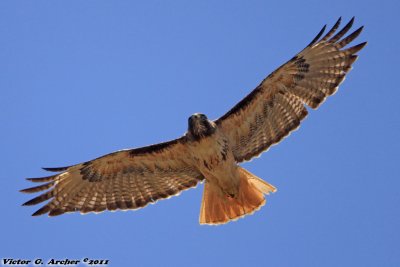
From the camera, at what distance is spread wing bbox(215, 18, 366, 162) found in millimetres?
13586

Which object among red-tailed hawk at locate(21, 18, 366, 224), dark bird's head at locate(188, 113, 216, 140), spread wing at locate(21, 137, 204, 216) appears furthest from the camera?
spread wing at locate(21, 137, 204, 216)

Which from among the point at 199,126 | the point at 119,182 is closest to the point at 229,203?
the point at 199,126

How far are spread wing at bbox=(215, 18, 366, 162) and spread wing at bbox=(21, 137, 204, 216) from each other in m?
1.12

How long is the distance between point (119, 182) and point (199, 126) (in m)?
2.15

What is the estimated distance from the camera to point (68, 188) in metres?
13.9

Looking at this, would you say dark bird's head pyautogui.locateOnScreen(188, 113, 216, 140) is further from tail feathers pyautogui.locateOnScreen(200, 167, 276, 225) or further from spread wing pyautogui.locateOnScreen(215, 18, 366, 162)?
tail feathers pyautogui.locateOnScreen(200, 167, 276, 225)

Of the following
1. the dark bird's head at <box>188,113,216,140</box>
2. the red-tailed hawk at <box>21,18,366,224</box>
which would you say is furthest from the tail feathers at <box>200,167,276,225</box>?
Result: the dark bird's head at <box>188,113,216,140</box>

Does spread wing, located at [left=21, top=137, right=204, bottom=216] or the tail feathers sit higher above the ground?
spread wing, located at [left=21, top=137, right=204, bottom=216]

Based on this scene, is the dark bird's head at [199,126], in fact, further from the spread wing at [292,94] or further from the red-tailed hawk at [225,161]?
the spread wing at [292,94]

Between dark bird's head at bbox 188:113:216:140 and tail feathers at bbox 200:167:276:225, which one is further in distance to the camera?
tail feathers at bbox 200:167:276:225

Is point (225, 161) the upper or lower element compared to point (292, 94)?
lower

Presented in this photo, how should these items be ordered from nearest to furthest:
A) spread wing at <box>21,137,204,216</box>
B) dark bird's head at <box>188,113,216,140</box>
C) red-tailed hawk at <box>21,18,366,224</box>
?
dark bird's head at <box>188,113,216,140</box> → red-tailed hawk at <box>21,18,366,224</box> → spread wing at <box>21,137,204,216</box>

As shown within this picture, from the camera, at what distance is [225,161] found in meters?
13.2

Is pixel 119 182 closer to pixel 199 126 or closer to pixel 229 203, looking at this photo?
pixel 229 203
